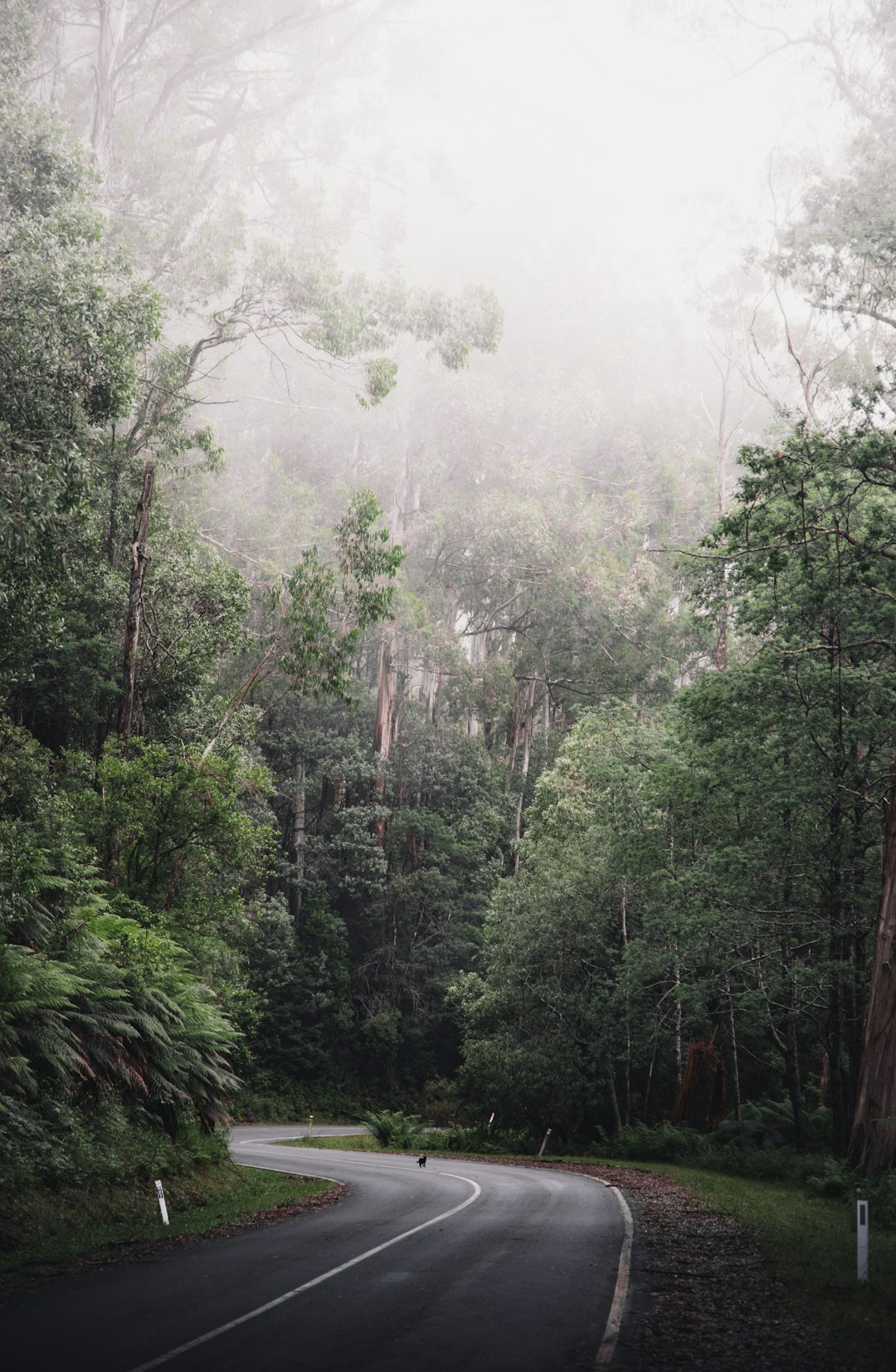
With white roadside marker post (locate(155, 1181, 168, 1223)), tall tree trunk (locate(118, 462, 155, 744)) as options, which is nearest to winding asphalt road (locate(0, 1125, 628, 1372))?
white roadside marker post (locate(155, 1181, 168, 1223))

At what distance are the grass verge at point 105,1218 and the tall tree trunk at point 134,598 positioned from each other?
356 inches

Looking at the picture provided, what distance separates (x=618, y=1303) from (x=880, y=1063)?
30.4 ft

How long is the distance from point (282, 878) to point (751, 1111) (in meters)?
24.7

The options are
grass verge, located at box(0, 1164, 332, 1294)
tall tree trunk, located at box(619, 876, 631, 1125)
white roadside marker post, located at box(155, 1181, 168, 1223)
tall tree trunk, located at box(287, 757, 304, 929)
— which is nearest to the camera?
grass verge, located at box(0, 1164, 332, 1294)

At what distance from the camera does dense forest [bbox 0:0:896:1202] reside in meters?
15.6

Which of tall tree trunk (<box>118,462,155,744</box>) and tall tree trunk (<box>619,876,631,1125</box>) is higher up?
tall tree trunk (<box>118,462,155,744</box>)

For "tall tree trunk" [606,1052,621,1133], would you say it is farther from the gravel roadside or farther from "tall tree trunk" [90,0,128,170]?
"tall tree trunk" [90,0,128,170]

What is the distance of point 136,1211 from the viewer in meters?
12.8

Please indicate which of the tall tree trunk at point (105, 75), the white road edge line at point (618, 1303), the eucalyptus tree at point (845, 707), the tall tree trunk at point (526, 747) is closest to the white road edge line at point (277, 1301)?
the white road edge line at point (618, 1303)

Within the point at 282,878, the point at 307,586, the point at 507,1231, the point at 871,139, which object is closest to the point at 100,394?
the point at 307,586

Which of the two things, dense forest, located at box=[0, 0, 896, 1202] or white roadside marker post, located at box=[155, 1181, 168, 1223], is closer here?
white roadside marker post, located at box=[155, 1181, 168, 1223]

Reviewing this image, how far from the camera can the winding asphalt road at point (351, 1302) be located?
6.81m

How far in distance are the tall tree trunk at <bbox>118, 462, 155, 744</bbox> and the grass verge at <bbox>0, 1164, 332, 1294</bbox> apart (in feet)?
29.7

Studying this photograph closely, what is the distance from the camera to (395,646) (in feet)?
166
